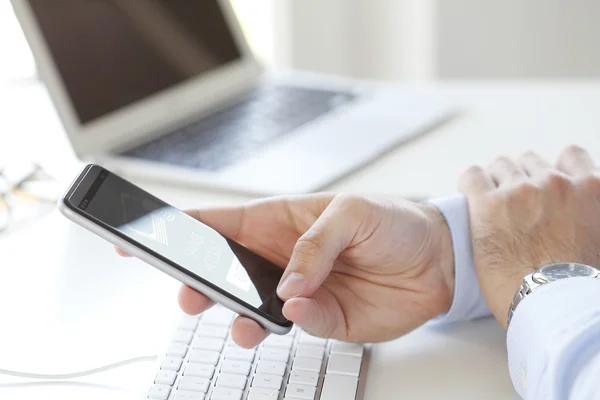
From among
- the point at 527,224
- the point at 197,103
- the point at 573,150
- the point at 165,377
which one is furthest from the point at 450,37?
the point at 165,377

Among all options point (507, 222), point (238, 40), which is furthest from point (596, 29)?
point (507, 222)

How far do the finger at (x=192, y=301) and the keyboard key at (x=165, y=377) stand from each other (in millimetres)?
61

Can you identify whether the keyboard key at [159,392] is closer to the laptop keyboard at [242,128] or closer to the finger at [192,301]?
the finger at [192,301]

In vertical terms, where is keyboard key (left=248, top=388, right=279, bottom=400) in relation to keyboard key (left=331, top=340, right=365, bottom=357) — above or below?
above

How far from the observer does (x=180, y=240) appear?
25.8 inches

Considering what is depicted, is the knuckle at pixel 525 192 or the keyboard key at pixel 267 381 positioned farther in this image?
the knuckle at pixel 525 192

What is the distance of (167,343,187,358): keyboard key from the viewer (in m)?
0.64

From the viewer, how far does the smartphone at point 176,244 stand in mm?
616

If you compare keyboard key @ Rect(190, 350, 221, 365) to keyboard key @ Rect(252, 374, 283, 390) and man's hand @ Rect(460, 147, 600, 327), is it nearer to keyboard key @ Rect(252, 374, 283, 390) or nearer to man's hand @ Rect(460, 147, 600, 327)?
keyboard key @ Rect(252, 374, 283, 390)

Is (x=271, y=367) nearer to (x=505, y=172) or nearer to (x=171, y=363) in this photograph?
(x=171, y=363)

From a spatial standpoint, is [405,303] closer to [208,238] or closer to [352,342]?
[352,342]

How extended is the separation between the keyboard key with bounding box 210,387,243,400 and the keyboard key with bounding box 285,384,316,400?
0.11ft

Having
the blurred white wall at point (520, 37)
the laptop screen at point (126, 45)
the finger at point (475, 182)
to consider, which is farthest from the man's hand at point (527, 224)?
the blurred white wall at point (520, 37)

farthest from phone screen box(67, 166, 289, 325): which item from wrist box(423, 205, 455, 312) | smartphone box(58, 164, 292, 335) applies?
wrist box(423, 205, 455, 312)
